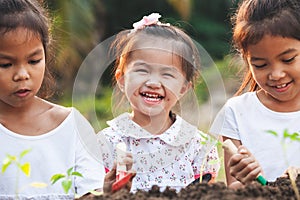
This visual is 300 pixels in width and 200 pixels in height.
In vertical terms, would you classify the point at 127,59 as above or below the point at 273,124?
above

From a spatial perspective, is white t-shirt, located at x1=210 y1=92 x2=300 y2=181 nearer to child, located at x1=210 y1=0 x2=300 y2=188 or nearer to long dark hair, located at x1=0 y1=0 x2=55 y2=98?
child, located at x1=210 y1=0 x2=300 y2=188

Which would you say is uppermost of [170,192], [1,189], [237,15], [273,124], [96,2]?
[96,2]

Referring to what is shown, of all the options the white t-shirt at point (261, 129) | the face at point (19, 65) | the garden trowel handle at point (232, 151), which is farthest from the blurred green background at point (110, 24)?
the garden trowel handle at point (232, 151)

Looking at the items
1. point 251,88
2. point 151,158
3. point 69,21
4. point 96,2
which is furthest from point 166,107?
point 96,2

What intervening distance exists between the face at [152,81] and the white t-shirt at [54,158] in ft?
0.96

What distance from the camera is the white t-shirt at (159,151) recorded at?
3.68 metres

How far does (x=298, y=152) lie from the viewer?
12.0 ft

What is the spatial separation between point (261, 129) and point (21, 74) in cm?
132

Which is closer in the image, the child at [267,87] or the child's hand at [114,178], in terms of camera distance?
the child's hand at [114,178]

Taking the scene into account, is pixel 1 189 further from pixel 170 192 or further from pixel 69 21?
pixel 69 21

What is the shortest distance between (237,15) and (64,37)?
8.04 metres

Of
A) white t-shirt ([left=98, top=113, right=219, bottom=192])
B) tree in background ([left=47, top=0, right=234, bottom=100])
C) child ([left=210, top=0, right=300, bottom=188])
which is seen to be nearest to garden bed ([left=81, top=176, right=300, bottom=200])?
child ([left=210, top=0, right=300, bottom=188])

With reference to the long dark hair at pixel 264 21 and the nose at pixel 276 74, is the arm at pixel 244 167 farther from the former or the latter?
the long dark hair at pixel 264 21

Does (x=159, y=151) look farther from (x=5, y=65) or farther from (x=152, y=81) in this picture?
(x=5, y=65)
